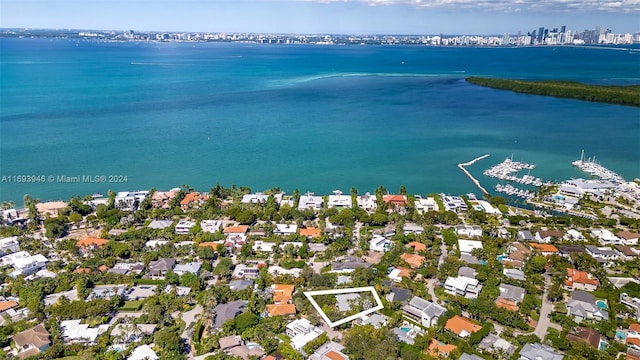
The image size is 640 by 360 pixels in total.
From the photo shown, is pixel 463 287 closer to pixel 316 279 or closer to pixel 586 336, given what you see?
pixel 586 336

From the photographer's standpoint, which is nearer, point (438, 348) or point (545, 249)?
point (438, 348)

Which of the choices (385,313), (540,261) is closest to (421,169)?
(540,261)

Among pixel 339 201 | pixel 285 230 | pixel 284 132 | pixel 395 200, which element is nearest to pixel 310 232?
pixel 285 230

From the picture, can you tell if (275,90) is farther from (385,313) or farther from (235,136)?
(385,313)

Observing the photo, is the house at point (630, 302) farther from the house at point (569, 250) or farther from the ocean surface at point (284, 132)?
the ocean surface at point (284, 132)

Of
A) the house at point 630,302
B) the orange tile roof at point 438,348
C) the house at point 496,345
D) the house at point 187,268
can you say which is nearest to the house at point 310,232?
the house at point 187,268

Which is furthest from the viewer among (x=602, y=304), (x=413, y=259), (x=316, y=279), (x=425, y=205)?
(x=425, y=205)
